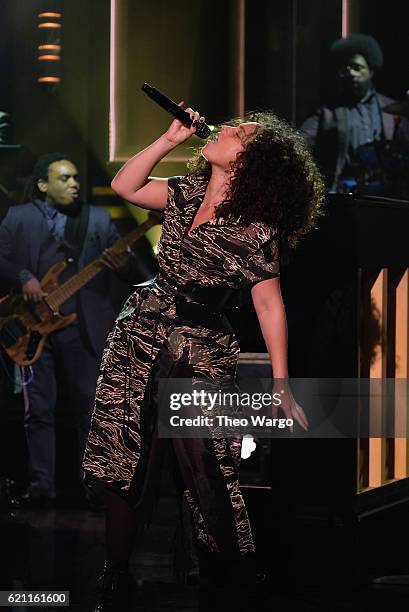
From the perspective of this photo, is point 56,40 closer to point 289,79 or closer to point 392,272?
point 289,79

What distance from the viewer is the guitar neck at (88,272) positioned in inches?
221

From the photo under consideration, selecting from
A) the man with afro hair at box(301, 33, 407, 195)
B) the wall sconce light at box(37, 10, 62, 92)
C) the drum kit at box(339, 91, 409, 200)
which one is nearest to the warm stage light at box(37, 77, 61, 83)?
the wall sconce light at box(37, 10, 62, 92)

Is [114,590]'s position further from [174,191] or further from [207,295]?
[174,191]

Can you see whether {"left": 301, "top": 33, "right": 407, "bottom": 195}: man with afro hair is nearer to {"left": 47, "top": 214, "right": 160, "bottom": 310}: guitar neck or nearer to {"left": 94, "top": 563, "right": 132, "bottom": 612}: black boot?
{"left": 47, "top": 214, "right": 160, "bottom": 310}: guitar neck

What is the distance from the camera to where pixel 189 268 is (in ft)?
10.5

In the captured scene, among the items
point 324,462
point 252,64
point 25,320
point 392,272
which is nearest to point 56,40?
point 252,64

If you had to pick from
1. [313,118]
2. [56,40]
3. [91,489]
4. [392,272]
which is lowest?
[91,489]

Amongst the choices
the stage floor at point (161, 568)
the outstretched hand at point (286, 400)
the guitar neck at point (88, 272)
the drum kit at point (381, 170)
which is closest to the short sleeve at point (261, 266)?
the outstretched hand at point (286, 400)

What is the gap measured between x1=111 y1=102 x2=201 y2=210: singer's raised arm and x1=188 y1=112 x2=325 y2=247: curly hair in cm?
13

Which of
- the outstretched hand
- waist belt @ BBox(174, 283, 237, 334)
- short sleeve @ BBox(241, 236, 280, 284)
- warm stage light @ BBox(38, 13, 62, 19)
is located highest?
warm stage light @ BBox(38, 13, 62, 19)

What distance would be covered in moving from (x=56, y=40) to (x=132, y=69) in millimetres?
418

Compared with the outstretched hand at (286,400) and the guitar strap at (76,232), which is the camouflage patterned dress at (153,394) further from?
the guitar strap at (76,232)

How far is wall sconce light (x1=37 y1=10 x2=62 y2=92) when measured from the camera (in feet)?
20.7

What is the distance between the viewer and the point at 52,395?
5.58 meters
